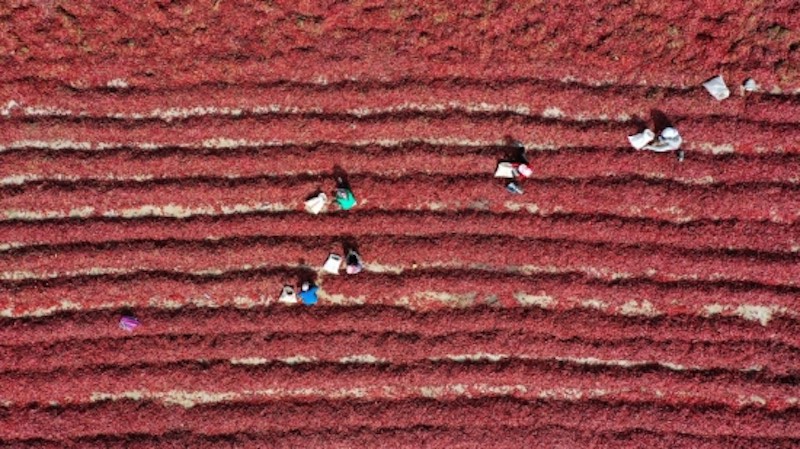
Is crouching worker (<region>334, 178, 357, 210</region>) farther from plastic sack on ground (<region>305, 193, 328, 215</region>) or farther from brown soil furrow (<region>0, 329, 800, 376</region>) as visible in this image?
brown soil furrow (<region>0, 329, 800, 376</region>)

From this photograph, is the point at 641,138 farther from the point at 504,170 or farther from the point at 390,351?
the point at 390,351

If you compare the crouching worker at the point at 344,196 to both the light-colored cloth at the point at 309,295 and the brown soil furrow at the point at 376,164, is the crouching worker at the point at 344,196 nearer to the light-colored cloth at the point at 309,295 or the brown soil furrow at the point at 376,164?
the brown soil furrow at the point at 376,164

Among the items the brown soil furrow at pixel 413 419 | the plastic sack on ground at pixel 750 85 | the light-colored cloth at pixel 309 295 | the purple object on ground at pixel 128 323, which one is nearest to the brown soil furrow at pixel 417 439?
the brown soil furrow at pixel 413 419

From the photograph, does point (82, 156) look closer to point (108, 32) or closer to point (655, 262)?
point (108, 32)

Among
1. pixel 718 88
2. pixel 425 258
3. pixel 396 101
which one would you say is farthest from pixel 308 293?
pixel 718 88

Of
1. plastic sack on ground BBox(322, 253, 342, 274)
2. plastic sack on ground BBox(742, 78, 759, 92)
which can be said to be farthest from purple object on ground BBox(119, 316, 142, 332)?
plastic sack on ground BBox(742, 78, 759, 92)

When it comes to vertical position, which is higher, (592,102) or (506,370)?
(592,102)

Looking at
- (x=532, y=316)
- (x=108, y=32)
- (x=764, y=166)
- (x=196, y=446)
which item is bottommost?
(x=196, y=446)

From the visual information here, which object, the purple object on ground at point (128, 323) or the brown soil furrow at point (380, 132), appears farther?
the brown soil furrow at point (380, 132)

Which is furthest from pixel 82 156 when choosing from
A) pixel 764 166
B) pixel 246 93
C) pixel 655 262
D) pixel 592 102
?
pixel 764 166
